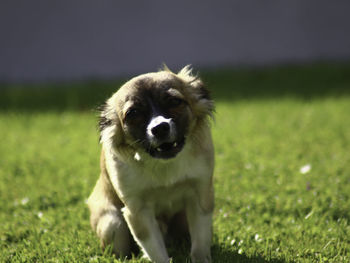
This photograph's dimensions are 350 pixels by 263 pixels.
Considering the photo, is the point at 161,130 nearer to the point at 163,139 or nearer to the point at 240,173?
the point at 163,139

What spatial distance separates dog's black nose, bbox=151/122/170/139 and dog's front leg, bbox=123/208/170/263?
0.55 meters

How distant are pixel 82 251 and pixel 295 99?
543cm

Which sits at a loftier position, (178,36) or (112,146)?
(112,146)

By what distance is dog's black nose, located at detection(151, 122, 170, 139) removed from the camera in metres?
2.75

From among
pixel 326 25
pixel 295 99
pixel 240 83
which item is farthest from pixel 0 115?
pixel 326 25

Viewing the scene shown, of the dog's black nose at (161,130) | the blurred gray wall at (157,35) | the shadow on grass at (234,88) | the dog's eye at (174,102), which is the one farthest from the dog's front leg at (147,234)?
the blurred gray wall at (157,35)

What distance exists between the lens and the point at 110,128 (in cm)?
305

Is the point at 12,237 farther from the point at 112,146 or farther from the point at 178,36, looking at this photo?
the point at 178,36

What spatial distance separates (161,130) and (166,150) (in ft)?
0.62

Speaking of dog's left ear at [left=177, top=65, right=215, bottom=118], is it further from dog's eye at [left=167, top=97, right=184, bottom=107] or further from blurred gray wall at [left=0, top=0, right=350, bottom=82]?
blurred gray wall at [left=0, top=0, right=350, bottom=82]

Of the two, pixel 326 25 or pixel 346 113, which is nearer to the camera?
pixel 346 113

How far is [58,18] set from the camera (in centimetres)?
1055

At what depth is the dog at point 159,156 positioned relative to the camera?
289 centimetres

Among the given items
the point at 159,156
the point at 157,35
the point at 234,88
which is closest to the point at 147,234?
the point at 159,156
